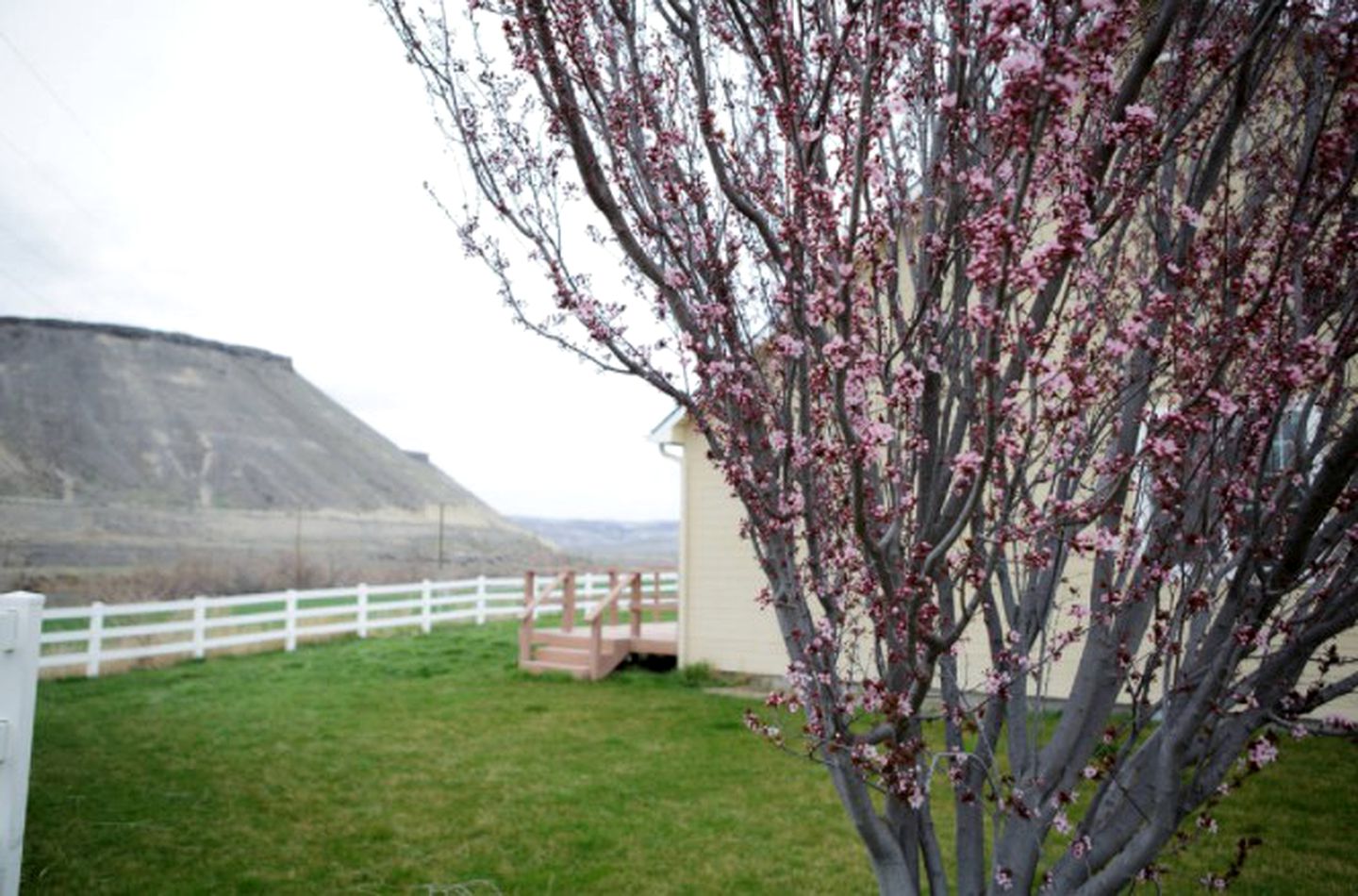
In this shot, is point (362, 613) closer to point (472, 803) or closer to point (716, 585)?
point (716, 585)

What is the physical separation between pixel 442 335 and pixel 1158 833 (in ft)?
210

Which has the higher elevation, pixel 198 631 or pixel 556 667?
pixel 198 631

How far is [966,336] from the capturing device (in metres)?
2.74

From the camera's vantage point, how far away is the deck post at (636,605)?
555 inches

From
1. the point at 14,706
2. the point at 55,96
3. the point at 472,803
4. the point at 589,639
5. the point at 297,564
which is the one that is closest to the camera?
the point at 14,706

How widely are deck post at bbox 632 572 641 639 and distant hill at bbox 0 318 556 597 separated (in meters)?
24.4

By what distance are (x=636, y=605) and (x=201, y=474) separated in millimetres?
50567

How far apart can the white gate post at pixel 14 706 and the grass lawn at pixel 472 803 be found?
147 cm

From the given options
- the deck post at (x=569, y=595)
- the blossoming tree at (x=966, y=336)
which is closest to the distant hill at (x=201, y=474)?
the deck post at (x=569, y=595)

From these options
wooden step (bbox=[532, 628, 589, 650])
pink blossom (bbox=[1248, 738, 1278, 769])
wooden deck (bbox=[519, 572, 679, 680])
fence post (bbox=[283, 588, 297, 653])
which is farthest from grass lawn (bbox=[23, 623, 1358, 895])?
fence post (bbox=[283, 588, 297, 653])

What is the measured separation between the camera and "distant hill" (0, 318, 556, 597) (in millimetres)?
43969

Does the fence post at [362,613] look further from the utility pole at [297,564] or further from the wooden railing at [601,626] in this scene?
the utility pole at [297,564]

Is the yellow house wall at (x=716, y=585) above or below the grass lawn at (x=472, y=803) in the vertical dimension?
above

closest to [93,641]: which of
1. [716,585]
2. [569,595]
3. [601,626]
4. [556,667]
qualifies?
[556,667]
